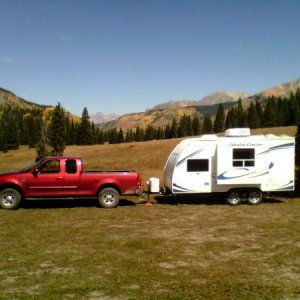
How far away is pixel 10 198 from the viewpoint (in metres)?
17.7

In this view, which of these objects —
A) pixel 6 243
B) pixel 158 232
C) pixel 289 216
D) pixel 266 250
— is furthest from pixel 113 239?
pixel 289 216

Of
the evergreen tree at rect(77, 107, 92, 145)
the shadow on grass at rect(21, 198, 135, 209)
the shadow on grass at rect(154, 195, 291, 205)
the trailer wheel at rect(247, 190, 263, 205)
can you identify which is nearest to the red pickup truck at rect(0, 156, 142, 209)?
the shadow on grass at rect(21, 198, 135, 209)

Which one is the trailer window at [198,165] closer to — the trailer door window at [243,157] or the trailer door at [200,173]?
the trailer door at [200,173]

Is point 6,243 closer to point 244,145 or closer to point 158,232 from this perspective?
point 158,232

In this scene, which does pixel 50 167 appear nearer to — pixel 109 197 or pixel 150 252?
pixel 109 197

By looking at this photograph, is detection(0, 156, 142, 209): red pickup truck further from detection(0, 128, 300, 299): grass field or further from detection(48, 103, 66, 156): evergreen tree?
detection(48, 103, 66, 156): evergreen tree

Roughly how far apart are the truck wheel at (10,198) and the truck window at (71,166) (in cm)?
247

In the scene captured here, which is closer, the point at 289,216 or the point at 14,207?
the point at 289,216

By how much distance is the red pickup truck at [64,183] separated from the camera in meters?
17.7

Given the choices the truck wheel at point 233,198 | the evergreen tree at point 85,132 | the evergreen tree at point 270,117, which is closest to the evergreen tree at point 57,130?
the evergreen tree at point 85,132

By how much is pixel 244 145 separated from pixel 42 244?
38.1 ft

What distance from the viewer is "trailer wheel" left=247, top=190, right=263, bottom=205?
19.7 meters

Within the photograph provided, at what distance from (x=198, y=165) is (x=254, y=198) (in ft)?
10.8

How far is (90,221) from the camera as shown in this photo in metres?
15.2
